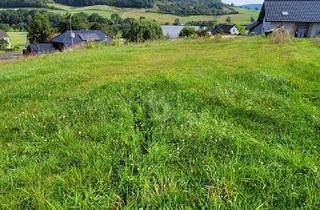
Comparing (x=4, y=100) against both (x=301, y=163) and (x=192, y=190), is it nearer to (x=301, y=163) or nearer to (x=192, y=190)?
(x=192, y=190)

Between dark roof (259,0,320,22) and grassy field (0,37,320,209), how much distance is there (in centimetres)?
3236

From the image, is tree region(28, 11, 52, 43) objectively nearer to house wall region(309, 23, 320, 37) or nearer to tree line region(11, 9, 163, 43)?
tree line region(11, 9, 163, 43)

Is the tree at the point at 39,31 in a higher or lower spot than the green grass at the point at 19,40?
higher

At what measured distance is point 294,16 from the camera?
122ft

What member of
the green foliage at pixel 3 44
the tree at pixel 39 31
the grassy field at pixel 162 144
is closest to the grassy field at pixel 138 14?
the green foliage at pixel 3 44

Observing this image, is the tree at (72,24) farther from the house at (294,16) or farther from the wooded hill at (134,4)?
the wooded hill at (134,4)

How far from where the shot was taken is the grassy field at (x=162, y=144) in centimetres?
341

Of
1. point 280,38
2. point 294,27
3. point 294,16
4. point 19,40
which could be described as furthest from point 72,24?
point 280,38

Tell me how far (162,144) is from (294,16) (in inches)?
1466

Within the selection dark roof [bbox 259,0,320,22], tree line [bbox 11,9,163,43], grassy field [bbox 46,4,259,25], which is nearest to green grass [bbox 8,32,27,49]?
tree line [bbox 11,9,163,43]

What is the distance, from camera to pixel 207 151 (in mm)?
4203

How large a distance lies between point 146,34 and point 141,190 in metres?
60.4

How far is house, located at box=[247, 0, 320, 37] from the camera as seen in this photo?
37.0 m

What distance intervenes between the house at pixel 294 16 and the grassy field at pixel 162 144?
106 ft
